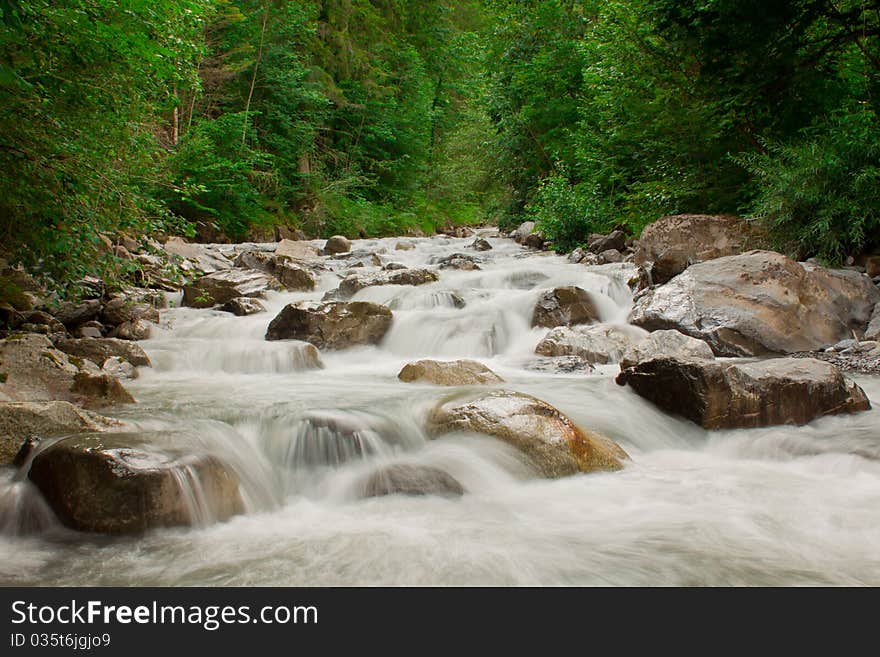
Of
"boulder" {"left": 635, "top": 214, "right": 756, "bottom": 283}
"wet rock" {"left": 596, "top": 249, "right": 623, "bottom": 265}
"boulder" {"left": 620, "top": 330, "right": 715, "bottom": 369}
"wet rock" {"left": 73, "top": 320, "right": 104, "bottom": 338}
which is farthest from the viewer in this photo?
"wet rock" {"left": 596, "top": 249, "right": 623, "bottom": 265}

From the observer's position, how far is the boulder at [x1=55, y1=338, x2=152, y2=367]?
6.18 m

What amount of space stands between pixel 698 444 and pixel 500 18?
1828cm

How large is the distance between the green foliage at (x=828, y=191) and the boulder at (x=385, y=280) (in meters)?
5.46

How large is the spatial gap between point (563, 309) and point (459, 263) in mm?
5087

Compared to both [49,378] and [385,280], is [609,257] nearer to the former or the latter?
[385,280]

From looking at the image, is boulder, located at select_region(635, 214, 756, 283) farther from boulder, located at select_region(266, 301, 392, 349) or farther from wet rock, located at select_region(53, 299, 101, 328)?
wet rock, located at select_region(53, 299, 101, 328)

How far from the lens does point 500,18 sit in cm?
1916

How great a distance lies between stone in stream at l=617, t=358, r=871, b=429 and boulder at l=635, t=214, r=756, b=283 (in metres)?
4.00

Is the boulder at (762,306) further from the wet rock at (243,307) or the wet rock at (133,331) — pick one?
the wet rock at (133,331)

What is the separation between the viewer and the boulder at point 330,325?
24.9 feet

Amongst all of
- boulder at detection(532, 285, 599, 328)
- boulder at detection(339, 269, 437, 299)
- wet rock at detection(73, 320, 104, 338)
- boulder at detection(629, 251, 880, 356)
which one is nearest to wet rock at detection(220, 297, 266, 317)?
boulder at detection(339, 269, 437, 299)

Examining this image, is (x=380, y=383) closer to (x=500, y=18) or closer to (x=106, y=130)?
(x=106, y=130)
